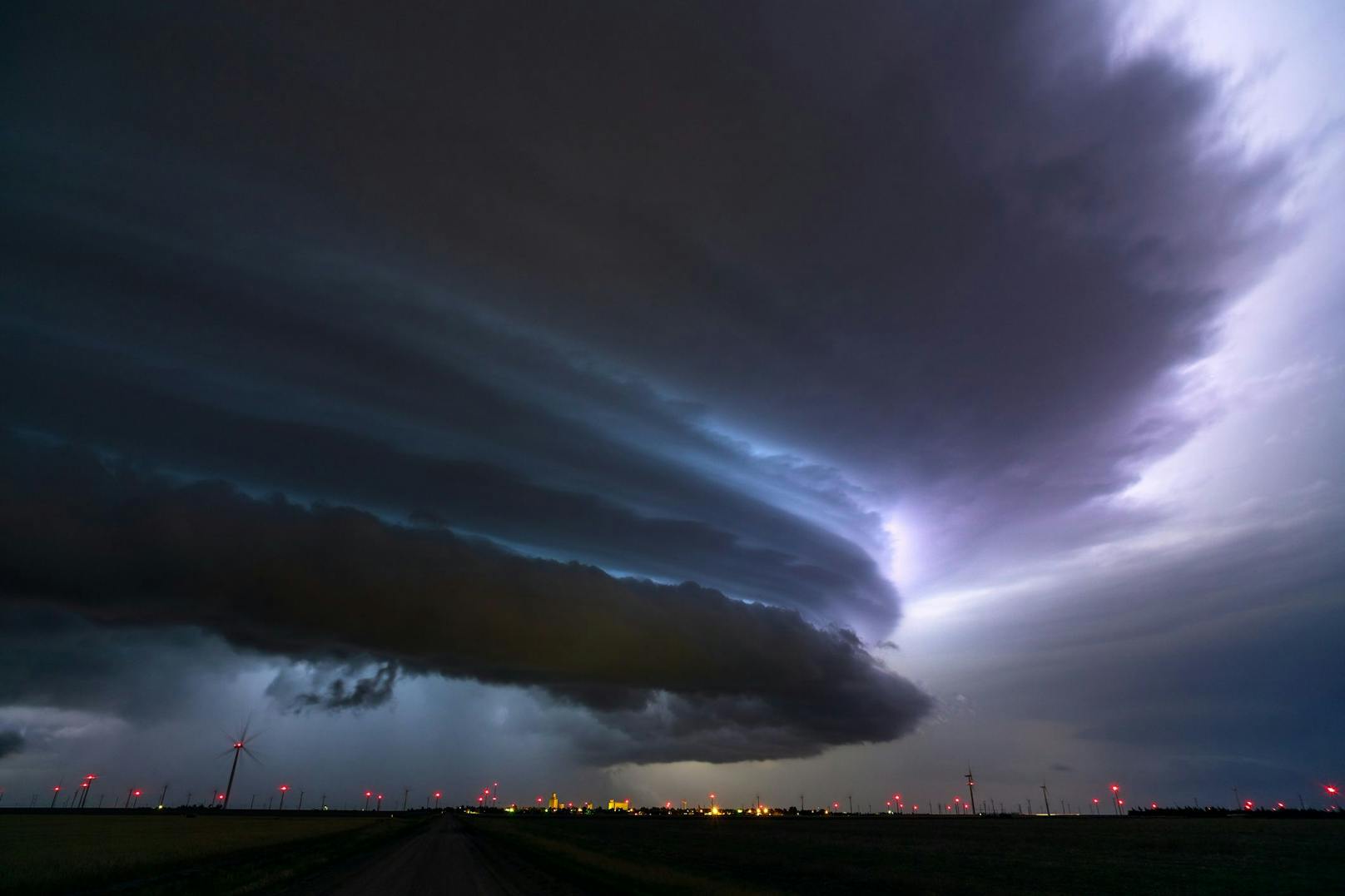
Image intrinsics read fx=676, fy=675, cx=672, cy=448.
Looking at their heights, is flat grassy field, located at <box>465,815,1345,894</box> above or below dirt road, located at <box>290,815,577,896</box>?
below

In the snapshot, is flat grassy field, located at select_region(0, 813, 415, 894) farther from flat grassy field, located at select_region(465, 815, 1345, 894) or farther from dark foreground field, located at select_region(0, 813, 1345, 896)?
flat grassy field, located at select_region(465, 815, 1345, 894)

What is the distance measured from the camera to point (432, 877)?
52656 mm

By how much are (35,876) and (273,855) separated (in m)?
26.0

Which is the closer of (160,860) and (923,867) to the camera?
(160,860)

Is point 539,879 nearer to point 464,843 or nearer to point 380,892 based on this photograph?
point 380,892

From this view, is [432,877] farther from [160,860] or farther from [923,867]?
[923,867]

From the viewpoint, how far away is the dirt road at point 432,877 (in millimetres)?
44531

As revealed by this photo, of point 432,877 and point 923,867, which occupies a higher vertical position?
point 432,877

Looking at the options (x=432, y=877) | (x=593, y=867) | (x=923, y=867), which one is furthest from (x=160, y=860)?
(x=923, y=867)

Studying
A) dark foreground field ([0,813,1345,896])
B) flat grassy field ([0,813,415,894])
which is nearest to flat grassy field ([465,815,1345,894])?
dark foreground field ([0,813,1345,896])

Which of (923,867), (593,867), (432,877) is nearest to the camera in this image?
(432,877)

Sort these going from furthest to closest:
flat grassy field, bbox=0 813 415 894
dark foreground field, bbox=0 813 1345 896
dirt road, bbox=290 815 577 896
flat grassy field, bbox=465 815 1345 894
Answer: flat grassy field, bbox=465 815 1345 894
dark foreground field, bbox=0 813 1345 896
flat grassy field, bbox=0 813 415 894
dirt road, bbox=290 815 577 896

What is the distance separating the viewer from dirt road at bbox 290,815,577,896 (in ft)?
146

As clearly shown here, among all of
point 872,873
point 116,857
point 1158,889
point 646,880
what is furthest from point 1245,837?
point 116,857
